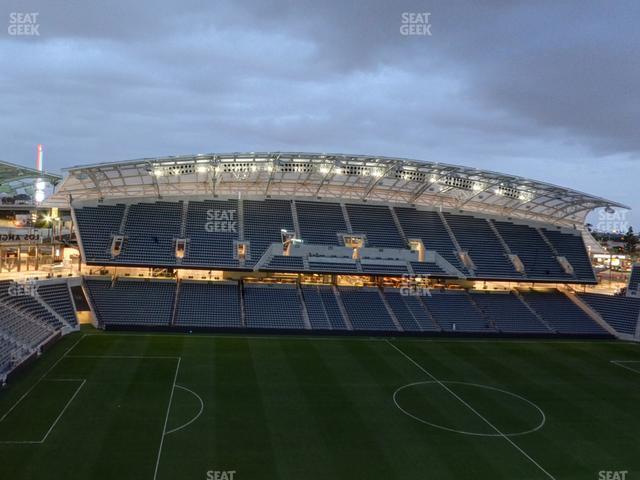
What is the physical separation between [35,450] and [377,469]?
1127 cm

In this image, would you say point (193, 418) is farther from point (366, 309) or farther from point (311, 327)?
point (366, 309)

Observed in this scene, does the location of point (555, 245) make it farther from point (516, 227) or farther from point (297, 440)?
point (297, 440)

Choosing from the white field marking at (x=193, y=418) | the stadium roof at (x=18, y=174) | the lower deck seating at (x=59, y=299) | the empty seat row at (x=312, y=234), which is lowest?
the white field marking at (x=193, y=418)

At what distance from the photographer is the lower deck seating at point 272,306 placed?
35.0 metres

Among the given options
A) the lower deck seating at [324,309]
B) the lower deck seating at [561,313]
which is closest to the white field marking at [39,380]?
the lower deck seating at [324,309]

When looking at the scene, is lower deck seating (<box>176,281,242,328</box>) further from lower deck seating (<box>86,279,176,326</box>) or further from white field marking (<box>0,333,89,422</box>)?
white field marking (<box>0,333,89,422</box>)

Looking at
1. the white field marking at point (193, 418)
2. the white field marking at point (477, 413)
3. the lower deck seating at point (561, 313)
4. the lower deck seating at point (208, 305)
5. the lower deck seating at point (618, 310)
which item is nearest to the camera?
the white field marking at point (477, 413)

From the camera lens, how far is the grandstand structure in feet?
118

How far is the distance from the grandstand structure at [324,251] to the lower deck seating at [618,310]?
5.5 inches

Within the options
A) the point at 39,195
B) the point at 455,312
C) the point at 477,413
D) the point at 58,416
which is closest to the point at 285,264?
the point at 455,312

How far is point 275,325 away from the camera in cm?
3472

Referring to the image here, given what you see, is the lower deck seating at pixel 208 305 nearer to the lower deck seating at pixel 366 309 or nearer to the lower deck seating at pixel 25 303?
the lower deck seating at pixel 25 303

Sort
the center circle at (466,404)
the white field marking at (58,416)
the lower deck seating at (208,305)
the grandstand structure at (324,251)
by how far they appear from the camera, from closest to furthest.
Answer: the white field marking at (58,416) < the center circle at (466,404) < the lower deck seating at (208,305) < the grandstand structure at (324,251)

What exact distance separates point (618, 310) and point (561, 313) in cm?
475
